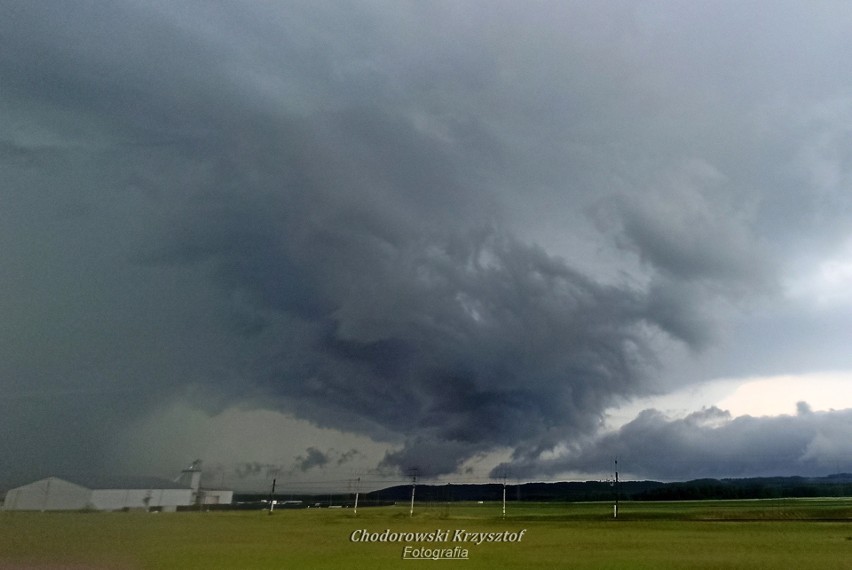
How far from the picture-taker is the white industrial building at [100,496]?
79.8 metres

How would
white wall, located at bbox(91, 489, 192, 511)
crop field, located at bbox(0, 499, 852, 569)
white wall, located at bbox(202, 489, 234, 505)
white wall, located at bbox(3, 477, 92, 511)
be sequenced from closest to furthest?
crop field, located at bbox(0, 499, 852, 569) → white wall, located at bbox(3, 477, 92, 511) → white wall, located at bbox(91, 489, 192, 511) → white wall, located at bbox(202, 489, 234, 505)

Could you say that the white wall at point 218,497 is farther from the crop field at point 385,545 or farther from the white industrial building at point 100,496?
the crop field at point 385,545

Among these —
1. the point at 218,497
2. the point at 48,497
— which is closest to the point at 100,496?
the point at 48,497

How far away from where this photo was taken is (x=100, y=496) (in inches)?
3280

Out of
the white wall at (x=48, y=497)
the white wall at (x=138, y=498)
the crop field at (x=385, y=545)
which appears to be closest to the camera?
the crop field at (x=385, y=545)

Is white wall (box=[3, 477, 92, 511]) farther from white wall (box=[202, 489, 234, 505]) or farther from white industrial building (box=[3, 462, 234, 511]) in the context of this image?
white wall (box=[202, 489, 234, 505])

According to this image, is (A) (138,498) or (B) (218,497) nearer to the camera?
(A) (138,498)

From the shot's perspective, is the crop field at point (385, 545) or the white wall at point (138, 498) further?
the white wall at point (138, 498)

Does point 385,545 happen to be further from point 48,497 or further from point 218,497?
point 218,497

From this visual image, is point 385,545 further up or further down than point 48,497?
further up

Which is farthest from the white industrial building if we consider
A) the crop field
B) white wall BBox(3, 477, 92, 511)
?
the crop field

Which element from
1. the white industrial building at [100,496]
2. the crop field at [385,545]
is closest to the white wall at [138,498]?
the white industrial building at [100,496]

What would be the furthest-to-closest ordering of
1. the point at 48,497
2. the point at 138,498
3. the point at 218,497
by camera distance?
the point at 218,497 < the point at 138,498 < the point at 48,497

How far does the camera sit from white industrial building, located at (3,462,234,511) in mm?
79812
